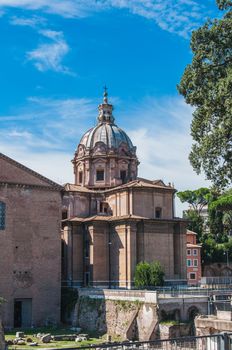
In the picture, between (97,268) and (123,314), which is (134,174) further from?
(123,314)

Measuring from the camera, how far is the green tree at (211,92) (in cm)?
2028

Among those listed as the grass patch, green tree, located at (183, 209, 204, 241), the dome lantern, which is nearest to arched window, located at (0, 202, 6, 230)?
the grass patch

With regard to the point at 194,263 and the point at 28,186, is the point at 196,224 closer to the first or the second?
the point at 194,263

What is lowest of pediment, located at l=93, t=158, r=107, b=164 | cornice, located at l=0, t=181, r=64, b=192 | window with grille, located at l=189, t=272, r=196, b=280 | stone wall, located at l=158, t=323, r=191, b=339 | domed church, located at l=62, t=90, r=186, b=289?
stone wall, located at l=158, t=323, r=191, b=339

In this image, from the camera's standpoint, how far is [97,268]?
1777 inches

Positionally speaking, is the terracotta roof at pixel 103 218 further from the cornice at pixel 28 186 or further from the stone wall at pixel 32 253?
the cornice at pixel 28 186

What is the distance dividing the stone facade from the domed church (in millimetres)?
4882

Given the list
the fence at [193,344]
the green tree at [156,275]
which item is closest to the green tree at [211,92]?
the fence at [193,344]

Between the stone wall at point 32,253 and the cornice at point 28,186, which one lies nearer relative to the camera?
the stone wall at point 32,253

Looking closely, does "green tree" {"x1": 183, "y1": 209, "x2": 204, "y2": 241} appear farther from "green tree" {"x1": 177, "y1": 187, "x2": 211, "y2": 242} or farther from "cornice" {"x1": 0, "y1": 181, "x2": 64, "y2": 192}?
"cornice" {"x1": 0, "y1": 181, "x2": 64, "y2": 192}

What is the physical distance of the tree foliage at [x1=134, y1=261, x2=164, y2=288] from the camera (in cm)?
4059

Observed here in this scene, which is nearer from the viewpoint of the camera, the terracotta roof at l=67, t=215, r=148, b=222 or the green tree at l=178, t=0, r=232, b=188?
the green tree at l=178, t=0, r=232, b=188

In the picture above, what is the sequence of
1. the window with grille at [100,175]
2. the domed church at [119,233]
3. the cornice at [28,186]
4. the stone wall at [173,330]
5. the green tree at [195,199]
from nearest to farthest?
the stone wall at [173,330], the cornice at [28,186], the domed church at [119,233], the window with grille at [100,175], the green tree at [195,199]

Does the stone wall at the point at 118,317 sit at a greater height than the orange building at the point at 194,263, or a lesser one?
lesser
